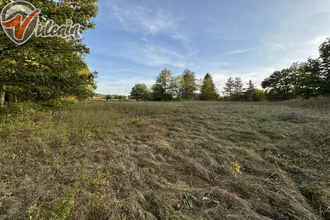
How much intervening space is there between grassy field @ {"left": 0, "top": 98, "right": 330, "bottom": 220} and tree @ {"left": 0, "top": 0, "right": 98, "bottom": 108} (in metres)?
1.51

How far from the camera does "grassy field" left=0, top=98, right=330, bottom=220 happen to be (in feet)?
5.65

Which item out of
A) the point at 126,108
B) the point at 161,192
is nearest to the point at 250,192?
the point at 161,192

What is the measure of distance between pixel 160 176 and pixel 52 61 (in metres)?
5.47

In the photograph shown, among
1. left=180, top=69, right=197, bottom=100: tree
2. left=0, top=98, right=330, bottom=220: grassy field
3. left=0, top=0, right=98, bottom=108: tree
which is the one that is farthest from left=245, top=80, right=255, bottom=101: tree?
left=0, top=0, right=98, bottom=108: tree

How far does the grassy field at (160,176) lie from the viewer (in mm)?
1724

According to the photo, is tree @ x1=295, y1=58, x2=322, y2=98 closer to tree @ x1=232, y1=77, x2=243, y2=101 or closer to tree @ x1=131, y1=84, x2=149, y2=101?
tree @ x1=232, y1=77, x2=243, y2=101

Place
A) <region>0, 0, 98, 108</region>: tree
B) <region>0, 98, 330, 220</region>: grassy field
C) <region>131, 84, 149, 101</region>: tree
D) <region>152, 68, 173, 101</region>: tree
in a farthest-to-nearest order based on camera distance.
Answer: <region>131, 84, 149, 101</region>: tree
<region>152, 68, 173, 101</region>: tree
<region>0, 0, 98, 108</region>: tree
<region>0, 98, 330, 220</region>: grassy field

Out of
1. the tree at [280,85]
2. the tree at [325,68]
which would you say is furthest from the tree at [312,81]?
the tree at [280,85]

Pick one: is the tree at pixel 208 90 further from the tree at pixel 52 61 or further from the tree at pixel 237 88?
the tree at pixel 52 61

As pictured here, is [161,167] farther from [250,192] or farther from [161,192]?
Result: [250,192]

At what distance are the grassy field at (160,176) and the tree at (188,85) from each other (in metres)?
30.0

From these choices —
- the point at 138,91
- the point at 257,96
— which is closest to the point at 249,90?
the point at 257,96

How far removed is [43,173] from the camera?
7.88 ft

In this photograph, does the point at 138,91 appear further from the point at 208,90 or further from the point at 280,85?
the point at 280,85
